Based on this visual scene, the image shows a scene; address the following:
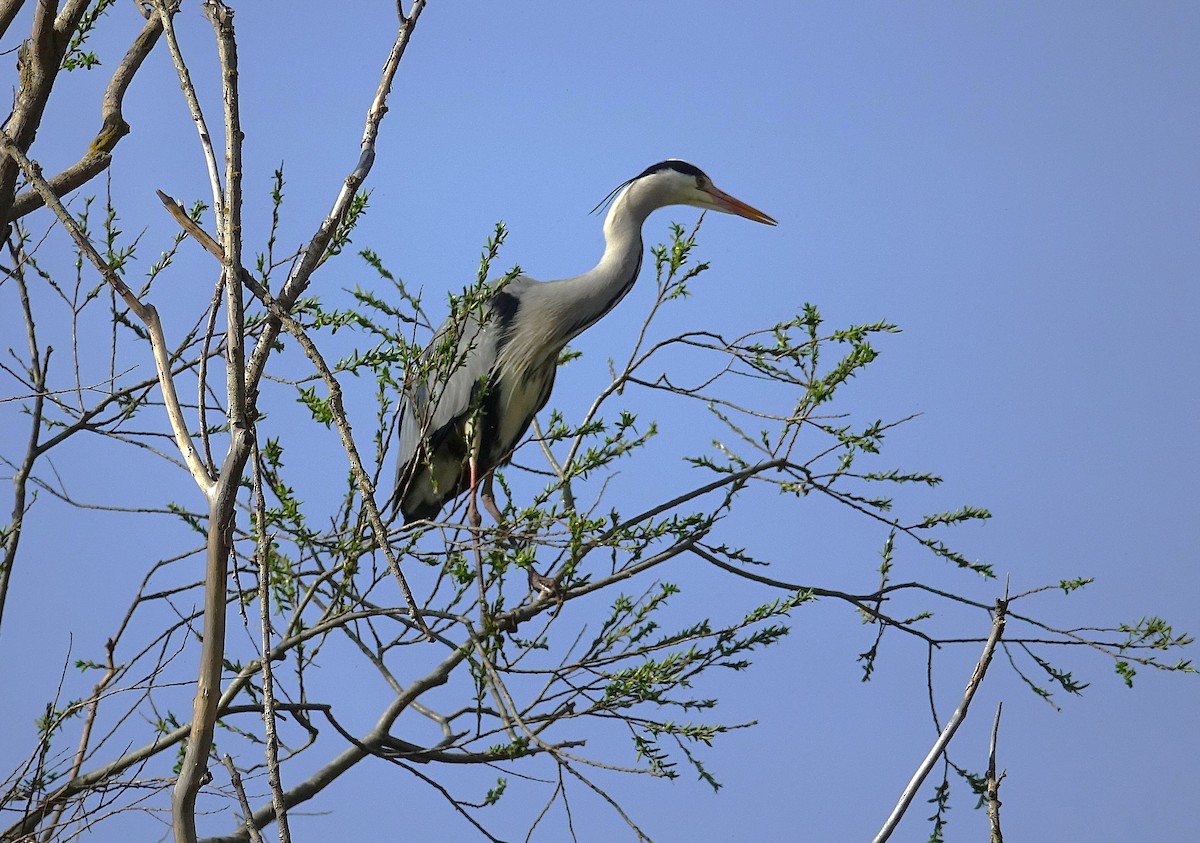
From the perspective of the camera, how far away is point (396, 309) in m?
2.18

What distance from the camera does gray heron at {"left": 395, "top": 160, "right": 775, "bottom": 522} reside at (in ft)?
9.58

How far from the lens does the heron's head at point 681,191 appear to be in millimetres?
3115

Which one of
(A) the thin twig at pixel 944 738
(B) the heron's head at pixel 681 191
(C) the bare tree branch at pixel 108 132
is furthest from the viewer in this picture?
(B) the heron's head at pixel 681 191

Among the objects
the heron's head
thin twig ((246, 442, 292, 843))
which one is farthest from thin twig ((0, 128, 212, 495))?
the heron's head

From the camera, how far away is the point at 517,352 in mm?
2969

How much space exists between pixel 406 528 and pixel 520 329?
153 centimetres

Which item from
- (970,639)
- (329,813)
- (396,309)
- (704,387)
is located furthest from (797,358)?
(329,813)

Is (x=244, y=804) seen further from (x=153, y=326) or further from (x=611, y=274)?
(x=611, y=274)

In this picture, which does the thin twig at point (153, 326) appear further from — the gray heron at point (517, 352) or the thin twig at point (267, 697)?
the gray heron at point (517, 352)

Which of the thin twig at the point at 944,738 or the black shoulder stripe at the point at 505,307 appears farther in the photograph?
the black shoulder stripe at the point at 505,307

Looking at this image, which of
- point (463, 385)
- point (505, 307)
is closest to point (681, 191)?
point (505, 307)

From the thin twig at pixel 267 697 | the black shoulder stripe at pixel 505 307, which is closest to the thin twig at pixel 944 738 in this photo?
the thin twig at pixel 267 697

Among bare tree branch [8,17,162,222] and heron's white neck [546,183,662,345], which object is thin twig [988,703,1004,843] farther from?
heron's white neck [546,183,662,345]

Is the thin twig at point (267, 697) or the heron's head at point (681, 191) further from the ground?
the heron's head at point (681, 191)
